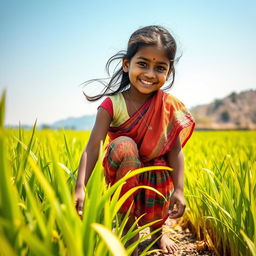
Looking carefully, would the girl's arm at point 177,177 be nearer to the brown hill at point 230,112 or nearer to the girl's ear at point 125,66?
the girl's ear at point 125,66

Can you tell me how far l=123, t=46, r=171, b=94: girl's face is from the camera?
4.59ft

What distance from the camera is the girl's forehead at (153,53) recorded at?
1.40 m

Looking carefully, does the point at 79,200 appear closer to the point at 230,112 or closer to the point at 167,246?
the point at 167,246

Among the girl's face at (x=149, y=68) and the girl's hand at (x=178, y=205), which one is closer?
the girl's hand at (x=178, y=205)

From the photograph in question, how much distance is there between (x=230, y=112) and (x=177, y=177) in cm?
8509

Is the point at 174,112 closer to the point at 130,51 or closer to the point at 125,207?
the point at 130,51

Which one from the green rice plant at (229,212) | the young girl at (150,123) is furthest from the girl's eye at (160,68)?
the green rice plant at (229,212)

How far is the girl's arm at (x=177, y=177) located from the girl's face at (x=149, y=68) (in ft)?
1.06

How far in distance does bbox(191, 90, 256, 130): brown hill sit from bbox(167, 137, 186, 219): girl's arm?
Result: 74.7 meters

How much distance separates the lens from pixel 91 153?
4.13ft

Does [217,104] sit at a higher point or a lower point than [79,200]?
higher

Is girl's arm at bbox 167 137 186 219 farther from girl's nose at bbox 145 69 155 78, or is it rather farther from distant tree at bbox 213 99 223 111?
distant tree at bbox 213 99 223 111

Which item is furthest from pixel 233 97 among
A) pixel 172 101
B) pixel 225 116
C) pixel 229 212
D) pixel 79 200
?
pixel 79 200

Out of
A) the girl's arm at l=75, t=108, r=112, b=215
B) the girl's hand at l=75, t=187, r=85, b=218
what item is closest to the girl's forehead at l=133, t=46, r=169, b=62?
the girl's arm at l=75, t=108, r=112, b=215
